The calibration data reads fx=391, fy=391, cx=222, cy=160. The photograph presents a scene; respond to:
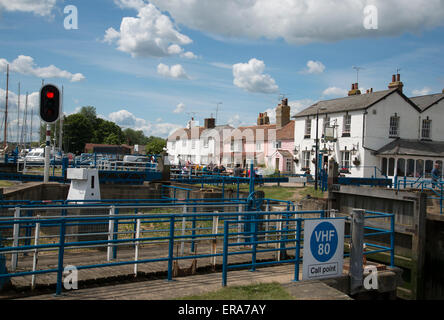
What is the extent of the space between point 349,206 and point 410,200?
13.7 feet

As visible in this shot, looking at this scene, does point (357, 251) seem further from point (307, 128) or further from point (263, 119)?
point (263, 119)

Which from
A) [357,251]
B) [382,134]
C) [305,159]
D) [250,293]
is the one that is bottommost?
[250,293]

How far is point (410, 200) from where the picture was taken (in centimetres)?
1689

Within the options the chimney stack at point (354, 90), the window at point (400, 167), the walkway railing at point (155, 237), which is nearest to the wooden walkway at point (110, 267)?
the walkway railing at point (155, 237)

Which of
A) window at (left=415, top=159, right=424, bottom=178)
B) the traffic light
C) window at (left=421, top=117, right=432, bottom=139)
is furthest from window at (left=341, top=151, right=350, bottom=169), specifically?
the traffic light

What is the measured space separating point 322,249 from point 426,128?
36.1 meters

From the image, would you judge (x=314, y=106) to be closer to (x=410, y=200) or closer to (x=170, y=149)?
(x=410, y=200)

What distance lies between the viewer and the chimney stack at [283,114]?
52.2m

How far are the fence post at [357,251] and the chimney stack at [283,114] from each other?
145 feet

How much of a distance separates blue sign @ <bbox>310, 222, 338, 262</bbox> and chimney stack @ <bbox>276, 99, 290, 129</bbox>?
44.8 meters

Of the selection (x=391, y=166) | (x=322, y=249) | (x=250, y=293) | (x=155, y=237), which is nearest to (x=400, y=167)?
(x=391, y=166)

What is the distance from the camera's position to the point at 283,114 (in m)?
52.5
